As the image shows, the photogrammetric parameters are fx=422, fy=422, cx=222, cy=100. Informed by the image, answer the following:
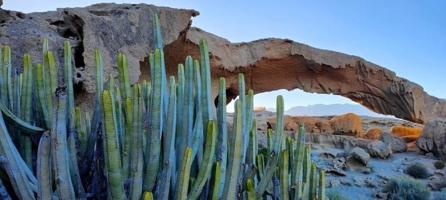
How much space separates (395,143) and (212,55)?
616 cm

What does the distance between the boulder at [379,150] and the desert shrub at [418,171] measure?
132 centimetres

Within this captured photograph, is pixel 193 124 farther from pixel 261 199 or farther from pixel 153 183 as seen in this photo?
pixel 261 199

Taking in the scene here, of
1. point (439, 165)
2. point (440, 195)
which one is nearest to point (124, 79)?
point (440, 195)

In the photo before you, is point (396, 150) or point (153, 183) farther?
point (396, 150)

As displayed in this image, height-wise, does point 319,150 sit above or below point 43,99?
below

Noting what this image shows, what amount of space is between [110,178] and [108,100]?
348 mm

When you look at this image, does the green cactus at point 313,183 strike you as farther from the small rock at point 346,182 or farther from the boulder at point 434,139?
the boulder at point 434,139

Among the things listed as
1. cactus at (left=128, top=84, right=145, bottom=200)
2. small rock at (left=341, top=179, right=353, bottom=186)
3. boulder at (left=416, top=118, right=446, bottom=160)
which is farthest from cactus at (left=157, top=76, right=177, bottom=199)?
boulder at (left=416, top=118, right=446, bottom=160)

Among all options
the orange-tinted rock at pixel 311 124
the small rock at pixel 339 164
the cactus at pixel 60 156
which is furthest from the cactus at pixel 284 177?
the orange-tinted rock at pixel 311 124

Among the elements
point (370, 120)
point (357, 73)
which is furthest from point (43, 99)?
point (370, 120)

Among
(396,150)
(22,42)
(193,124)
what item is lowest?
(396,150)

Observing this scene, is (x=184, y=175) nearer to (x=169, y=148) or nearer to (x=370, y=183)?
(x=169, y=148)

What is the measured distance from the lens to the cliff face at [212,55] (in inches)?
242

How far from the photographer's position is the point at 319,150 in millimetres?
12039
